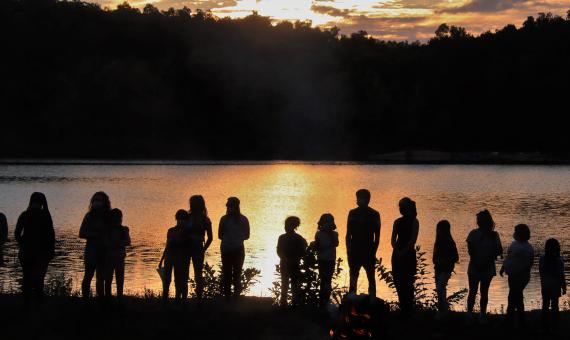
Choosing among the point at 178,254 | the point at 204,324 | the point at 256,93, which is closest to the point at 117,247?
the point at 178,254

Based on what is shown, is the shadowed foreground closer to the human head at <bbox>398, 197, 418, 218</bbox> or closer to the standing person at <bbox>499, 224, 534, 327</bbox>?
the standing person at <bbox>499, 224, 534, 327</bbox>

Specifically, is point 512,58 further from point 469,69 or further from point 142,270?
point 142,270

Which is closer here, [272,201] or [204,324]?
[204,324]

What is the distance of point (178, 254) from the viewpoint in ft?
44.8

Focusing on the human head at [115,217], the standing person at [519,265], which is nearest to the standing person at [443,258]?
the standing person at [519,265]

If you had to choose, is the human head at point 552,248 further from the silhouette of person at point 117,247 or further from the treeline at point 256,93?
the treeline at point 256,93

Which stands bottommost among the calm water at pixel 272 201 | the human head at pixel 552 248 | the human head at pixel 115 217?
the calm water at pixel 272 201

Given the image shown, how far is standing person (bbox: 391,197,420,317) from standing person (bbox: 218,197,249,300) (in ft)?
7.35

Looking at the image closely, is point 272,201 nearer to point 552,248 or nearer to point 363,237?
point 363,237

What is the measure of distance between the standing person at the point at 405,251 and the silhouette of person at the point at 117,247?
367 centimetres

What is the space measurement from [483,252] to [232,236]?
3576 millimetres

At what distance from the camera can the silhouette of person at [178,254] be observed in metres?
13.4

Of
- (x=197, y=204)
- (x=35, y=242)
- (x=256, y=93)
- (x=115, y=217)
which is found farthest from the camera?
(x=256, y=93)

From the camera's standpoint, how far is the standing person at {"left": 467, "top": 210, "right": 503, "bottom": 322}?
12602 mm
